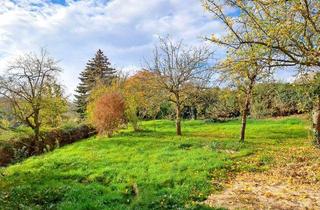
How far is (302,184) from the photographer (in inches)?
485

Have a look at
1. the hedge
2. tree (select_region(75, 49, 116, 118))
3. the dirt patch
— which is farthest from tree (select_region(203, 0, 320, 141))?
tree (select_region(75, 49, 116, 118))

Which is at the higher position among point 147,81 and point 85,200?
point 147,81

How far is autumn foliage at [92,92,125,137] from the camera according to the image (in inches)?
1113

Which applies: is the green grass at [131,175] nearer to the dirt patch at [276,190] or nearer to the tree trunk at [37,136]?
the dirt patch at [276,190]

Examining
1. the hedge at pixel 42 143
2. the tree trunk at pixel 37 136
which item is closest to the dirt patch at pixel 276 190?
the hedge at pixel 42 143

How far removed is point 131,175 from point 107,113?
1421cm

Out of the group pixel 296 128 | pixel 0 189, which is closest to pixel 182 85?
pixel 296 128

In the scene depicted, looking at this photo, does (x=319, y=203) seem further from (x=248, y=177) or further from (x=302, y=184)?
(x=248, y=177)

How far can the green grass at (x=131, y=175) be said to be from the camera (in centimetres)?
1116

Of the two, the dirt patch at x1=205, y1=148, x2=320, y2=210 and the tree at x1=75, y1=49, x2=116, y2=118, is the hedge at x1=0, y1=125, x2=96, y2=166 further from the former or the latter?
the tree at x1=75, y1=49, x2=116, y2=118

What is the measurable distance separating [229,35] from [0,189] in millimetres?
9798

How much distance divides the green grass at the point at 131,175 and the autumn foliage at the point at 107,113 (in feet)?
17.7

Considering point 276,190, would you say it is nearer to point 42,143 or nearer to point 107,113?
point 107,113

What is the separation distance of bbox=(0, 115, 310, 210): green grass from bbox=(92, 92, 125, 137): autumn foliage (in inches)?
212
